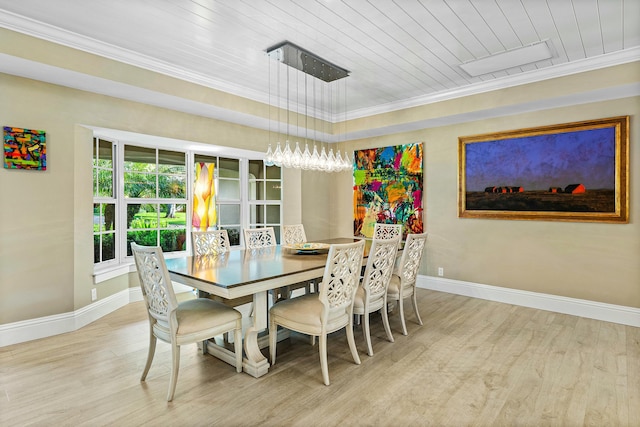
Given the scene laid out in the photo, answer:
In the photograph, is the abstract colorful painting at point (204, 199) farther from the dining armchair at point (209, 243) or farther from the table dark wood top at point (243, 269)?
the table dark wood top at point (243, 269)

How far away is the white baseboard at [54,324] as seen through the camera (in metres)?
3.10

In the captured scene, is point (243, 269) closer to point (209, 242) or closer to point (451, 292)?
point (209, 242)

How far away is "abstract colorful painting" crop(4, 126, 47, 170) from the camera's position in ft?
10.1

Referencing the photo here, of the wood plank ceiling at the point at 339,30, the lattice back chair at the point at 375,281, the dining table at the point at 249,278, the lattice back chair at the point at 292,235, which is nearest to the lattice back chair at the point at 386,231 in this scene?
the lattice back chair at the point at 292,235

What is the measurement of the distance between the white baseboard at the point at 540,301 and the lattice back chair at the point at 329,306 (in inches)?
104

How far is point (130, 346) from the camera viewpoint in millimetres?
3094

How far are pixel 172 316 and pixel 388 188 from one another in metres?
4.03

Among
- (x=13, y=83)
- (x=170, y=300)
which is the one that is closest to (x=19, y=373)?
(x=170, y=300)

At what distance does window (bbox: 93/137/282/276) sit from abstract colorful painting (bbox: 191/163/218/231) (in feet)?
0.18

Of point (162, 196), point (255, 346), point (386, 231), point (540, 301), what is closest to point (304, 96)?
point (386, 231)

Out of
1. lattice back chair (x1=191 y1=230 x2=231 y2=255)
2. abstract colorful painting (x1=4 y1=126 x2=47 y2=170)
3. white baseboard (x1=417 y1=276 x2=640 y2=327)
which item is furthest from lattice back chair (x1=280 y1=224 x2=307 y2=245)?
abstract colorful painting (x1=4 y1=126 x2=47 y2=170)

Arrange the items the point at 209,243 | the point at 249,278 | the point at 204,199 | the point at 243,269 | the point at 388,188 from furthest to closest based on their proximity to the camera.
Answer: the point at 388,188
the point at 204,199
the point at 209,243
the point at 243,269
the point at 249,278

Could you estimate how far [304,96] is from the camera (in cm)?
470

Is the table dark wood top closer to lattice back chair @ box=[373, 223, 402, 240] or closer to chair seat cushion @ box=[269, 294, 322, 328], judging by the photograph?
chair seat cushion @ box=[269, 294, 322, 328]
